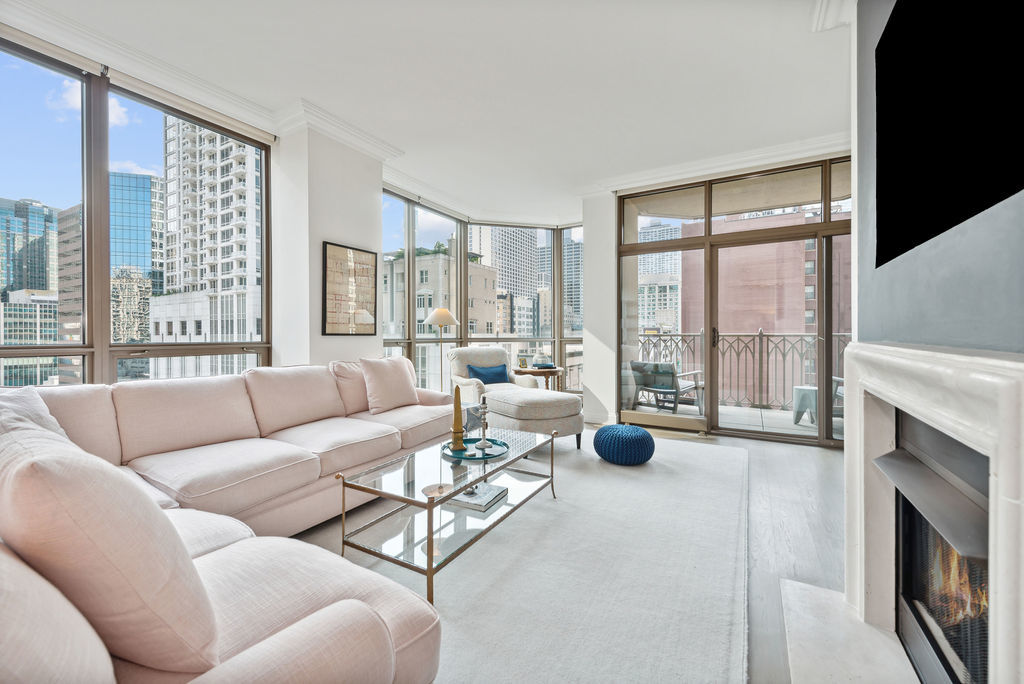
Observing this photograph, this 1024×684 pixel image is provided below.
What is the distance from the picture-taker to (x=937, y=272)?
1.01m

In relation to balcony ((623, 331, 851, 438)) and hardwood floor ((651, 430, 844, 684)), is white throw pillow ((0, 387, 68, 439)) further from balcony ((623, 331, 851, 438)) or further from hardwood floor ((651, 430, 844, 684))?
balcony ((623, 331, 851, 438))

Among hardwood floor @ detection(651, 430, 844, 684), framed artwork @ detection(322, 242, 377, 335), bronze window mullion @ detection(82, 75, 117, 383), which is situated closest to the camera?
hardwood floor @ detection(651, 430, 844, 684)

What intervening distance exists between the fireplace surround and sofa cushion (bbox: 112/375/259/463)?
2.76 meters

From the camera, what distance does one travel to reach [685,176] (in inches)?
172

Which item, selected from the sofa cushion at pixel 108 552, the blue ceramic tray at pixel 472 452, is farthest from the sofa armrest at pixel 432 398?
the sofa cushion at pixel 108 552

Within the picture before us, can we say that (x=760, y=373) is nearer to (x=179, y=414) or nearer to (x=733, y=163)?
(x=733, y=163)

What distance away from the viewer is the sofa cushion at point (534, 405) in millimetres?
3564

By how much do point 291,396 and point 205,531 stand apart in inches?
57.5

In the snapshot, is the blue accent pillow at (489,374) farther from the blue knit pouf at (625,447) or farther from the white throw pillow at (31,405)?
the white throw pillow at (31,405)

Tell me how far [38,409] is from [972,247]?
2.79 meters

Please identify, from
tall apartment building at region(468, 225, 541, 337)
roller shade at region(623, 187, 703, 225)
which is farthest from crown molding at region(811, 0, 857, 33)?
tall apartment building at region(468, 225, 541, 337)

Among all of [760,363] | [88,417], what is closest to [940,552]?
[88,417]

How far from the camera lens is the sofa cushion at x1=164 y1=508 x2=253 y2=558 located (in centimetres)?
125

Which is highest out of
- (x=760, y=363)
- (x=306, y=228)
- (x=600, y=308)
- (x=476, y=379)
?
(x=306, y=228)
